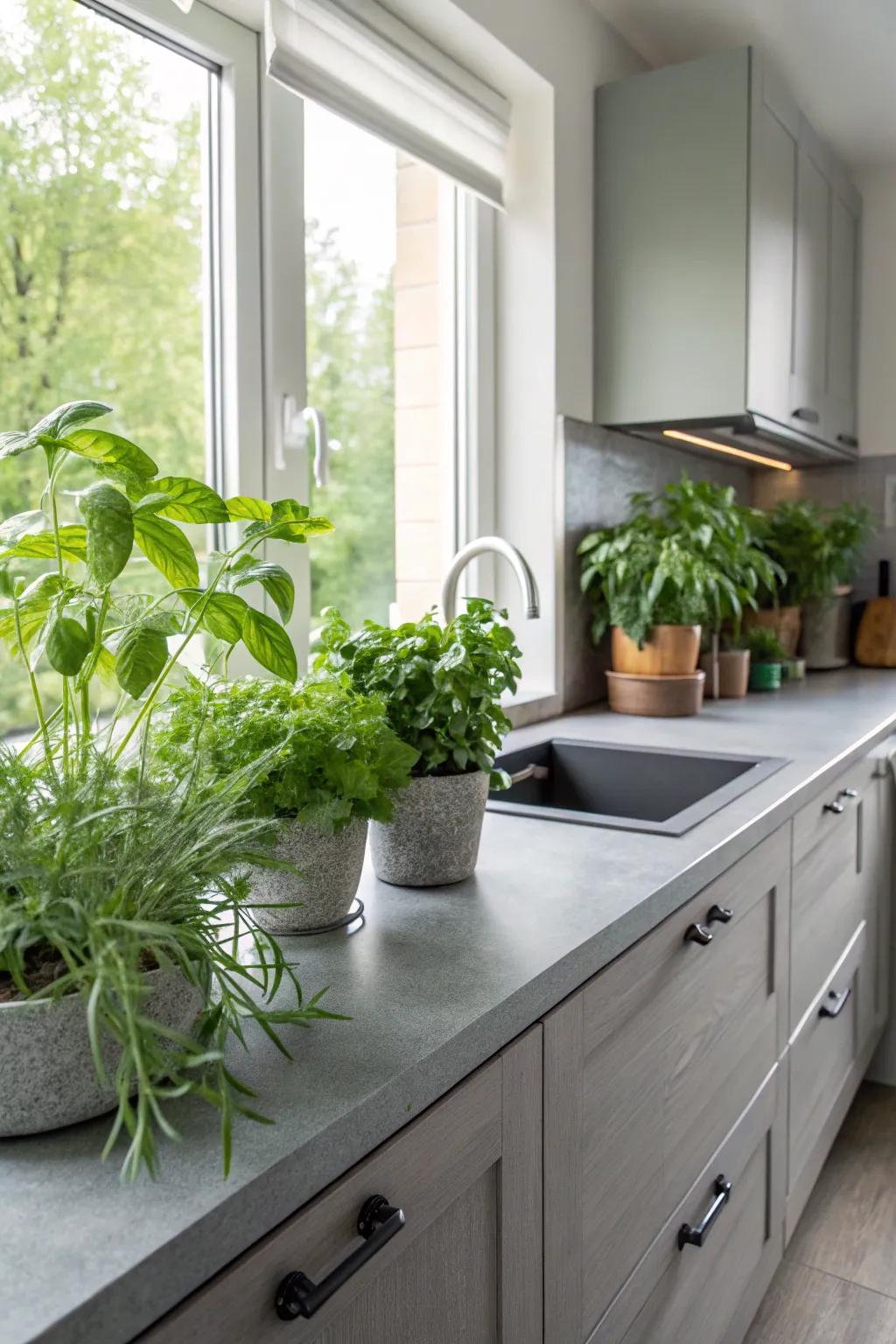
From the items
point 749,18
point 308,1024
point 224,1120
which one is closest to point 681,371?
A: point 749,18

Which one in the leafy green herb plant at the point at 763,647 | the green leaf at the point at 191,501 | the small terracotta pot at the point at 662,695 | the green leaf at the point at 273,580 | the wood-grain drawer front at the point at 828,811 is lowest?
the wood-grain drawer front at the point at 828,811

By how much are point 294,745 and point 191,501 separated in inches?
9.1

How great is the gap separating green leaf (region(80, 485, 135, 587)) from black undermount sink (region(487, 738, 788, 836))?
1.13 metres

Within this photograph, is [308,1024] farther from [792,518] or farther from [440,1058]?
[792,518]

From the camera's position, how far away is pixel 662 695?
2367 mm

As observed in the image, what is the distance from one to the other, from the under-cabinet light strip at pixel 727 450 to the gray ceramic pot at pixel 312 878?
69.6 inches

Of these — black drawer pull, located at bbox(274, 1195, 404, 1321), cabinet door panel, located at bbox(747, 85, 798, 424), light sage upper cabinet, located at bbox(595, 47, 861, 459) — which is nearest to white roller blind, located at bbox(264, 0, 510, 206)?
light sage upper cabinet, located at bbox(595, 47, 861, 459)

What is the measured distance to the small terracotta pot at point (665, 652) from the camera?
2379 mm

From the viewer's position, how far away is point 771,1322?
1811mm

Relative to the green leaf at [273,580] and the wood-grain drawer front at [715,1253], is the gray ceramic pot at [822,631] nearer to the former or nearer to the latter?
the wood-grain drawer front at [715,1253]

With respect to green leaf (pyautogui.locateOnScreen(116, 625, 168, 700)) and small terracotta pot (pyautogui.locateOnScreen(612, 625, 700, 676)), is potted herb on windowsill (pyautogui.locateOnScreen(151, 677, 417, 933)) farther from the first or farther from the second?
small terracotta pot (pyautogui.locateOnScreen(612, 625, 700, 676))

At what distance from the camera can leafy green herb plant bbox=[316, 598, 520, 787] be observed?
118 cm

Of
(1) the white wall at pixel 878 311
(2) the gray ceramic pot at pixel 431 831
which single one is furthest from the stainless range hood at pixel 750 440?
(2) the gray ceramic pot at pixel 431 831

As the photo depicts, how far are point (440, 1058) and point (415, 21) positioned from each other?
185 cm
